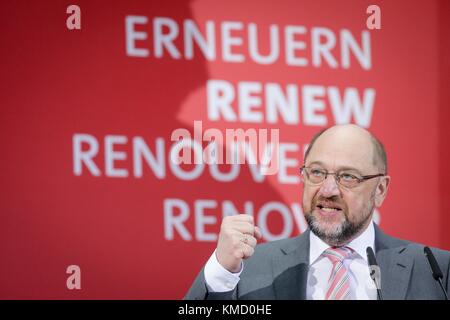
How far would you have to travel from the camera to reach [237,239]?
3.16m

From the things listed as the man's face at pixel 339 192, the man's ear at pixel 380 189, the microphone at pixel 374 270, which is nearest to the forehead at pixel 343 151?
the man's face at pixel 339 192

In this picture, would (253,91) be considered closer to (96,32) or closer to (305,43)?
(305,43)

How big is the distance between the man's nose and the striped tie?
205 millimetres

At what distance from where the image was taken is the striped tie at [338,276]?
11.4 feet

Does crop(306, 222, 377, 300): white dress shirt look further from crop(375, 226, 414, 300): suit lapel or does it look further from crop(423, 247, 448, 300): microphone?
crop(423, 247, 448, 300): microphone

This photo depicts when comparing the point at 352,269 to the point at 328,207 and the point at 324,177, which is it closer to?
the point at 328,207

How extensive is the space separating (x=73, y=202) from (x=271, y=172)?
85 centimetres

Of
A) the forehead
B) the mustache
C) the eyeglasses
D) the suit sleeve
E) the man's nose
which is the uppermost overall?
the forehead

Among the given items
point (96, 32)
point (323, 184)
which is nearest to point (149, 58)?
point (96, 32)

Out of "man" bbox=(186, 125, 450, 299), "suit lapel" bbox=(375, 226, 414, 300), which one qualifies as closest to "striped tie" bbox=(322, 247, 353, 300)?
"man" bbox=(186, 125, 450, 299)

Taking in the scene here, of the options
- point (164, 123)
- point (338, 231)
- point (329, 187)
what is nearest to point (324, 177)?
point (329, 187)

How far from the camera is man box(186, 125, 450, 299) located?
136 inches

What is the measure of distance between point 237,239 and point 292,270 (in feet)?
1.36
